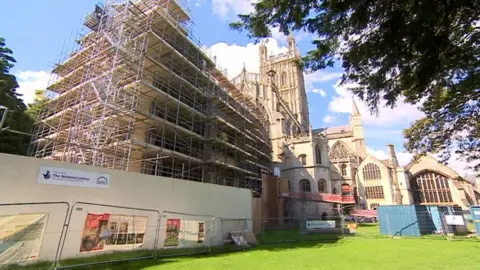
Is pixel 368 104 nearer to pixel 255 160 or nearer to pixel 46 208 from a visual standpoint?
pixel 46 208

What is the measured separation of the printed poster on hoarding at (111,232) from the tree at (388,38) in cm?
774

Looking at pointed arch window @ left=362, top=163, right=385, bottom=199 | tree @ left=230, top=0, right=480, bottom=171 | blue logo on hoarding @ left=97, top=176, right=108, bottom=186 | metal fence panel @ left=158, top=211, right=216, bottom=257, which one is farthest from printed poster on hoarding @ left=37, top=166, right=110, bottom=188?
pointed arch window @ left=362, top=163, right=385, bottom=199

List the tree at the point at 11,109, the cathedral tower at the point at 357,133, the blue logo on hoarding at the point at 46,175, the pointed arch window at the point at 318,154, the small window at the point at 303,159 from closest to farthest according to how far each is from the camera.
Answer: the blue logo on hoarding at the point at 46,175 < the tree at the point at 11,109 < the small window at the point at 303,159 < the pointed arch window at the point at 318,154 < the cathedral tower at the point at 357,133

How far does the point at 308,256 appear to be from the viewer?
10406 mm

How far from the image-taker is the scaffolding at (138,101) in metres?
15.4

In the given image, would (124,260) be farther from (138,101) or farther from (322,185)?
(322,185)

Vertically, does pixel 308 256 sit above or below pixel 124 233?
below

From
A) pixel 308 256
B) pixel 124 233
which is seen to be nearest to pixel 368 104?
pixel 308 256

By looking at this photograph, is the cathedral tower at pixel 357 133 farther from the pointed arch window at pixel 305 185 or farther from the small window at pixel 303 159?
the pointed arch window at pixel 305 185

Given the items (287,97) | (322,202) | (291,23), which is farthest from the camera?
(287,97)

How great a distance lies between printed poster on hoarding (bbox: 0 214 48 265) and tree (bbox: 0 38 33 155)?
43.0 ft

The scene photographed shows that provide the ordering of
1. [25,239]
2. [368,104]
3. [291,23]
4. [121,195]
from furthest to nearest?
[121,195]
[25,239]
[368,104]
[291,23]

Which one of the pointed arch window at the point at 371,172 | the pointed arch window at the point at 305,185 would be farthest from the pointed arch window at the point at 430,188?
the pointed arch window at the point at 305,185

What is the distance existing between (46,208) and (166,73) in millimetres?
12872
